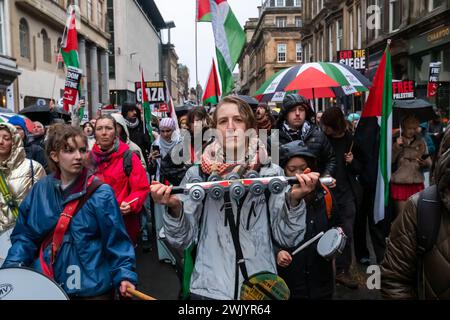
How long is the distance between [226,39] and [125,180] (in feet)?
5.48

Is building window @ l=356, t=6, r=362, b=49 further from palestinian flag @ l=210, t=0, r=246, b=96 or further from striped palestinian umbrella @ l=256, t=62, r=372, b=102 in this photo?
palestinian flag @ l=210, t=0, r=246, b=96

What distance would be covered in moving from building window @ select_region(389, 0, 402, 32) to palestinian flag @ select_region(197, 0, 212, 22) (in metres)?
18.4

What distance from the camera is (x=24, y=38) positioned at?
2527 centimetres

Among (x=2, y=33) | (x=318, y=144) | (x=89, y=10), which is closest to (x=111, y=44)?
(x=89, y=10)

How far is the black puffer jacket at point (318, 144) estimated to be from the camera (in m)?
4.78

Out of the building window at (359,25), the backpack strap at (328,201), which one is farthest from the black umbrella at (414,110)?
the building window at (359,25)

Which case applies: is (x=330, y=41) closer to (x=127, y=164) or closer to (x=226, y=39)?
(x=226, y=39)

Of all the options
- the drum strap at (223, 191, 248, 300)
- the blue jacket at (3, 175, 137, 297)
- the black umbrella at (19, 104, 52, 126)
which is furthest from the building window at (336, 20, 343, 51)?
the drum strap at (223, 191, 248, 300)

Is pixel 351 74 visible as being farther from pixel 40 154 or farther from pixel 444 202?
pixel 444 202

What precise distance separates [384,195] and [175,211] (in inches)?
115

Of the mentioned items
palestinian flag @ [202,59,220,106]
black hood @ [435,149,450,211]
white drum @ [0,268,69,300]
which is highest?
palestinian flag @ [202,59,220,106]

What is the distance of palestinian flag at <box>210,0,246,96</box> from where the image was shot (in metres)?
4.33

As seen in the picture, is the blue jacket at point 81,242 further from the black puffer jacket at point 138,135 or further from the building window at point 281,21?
the building window at point 281,21
